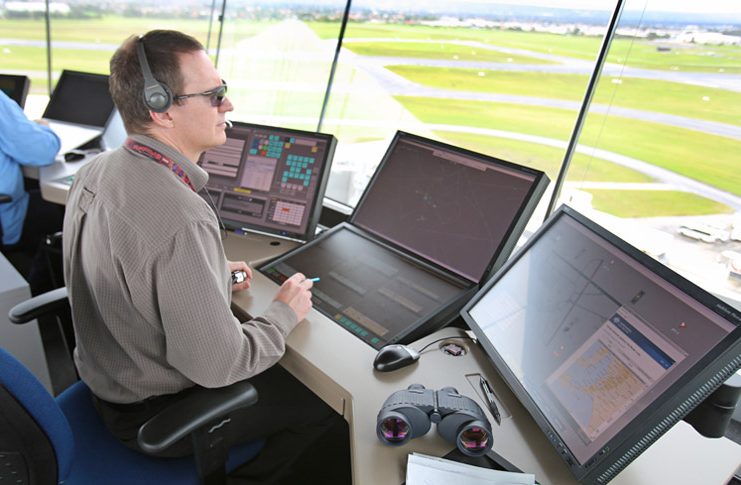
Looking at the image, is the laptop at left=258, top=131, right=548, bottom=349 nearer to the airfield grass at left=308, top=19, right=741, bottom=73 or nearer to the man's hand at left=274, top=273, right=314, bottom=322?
the man's hand at left=274, top=273, right=314, bottom=322

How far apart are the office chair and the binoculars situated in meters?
0.35

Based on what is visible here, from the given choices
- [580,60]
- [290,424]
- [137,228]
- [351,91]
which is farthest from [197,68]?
[351,91]

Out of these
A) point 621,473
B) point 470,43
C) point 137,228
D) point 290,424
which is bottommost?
point 290,424

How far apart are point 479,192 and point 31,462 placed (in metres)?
1.31

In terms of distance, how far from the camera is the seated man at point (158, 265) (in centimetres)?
106

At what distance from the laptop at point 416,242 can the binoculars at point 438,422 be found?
353 millimetres

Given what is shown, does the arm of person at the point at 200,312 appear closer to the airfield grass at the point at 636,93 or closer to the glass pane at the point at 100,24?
the airfield grass at the point at 636,93

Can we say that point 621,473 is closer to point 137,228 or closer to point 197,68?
point 137,228

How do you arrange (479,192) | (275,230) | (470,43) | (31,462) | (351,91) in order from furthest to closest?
(351,91) < (470,43) < (275,230) < (479,192) < (31,462)

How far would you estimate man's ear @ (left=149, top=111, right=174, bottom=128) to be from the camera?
120 cm

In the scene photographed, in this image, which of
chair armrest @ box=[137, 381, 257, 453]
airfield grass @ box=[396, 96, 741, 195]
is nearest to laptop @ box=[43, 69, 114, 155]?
airfield grass @ box=[396, 96, 741, 195]

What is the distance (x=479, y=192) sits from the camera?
62.0 inches

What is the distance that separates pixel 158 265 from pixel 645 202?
8.00 feet

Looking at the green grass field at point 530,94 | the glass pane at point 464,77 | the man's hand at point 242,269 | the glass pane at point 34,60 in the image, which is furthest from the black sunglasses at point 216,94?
the glass pane at point 34,60
